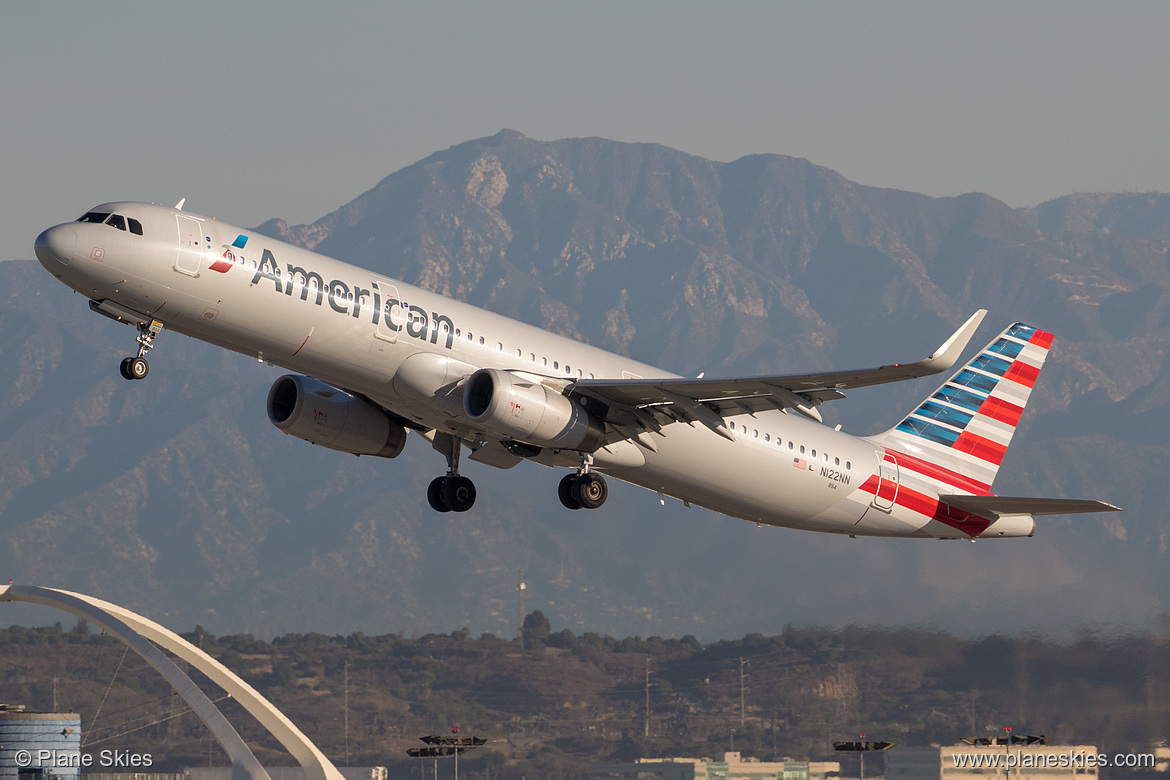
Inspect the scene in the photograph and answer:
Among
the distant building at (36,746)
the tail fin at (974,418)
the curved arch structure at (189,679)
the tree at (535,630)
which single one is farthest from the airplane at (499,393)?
the tree at (535,630)

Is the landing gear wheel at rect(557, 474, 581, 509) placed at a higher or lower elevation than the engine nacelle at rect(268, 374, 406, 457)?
lower

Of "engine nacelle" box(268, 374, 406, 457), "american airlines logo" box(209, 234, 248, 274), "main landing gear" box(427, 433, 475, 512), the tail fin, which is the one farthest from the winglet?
"engine nacelle" box(268, 374, 406, 457)

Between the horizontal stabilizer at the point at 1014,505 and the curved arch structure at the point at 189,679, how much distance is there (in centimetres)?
4455

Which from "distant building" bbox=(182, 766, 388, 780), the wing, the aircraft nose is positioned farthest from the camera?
"distant building" bbox=(182, 766, 388, 780)

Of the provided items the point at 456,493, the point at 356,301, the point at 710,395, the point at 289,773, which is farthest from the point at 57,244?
the point at 289,773

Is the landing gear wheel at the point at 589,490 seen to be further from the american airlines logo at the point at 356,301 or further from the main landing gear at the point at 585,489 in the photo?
the american airlines logo at the point at 356,301

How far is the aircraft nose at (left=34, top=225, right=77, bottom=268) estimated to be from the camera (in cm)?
3425

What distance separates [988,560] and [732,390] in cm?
4235

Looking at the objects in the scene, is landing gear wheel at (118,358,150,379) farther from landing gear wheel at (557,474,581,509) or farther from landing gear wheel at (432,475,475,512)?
landing gear wheel at (557,474,581,509)

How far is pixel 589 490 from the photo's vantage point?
39656 mm

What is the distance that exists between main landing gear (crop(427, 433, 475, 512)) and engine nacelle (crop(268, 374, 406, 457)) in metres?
1.40

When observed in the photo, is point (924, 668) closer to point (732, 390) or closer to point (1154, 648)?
point (1154, 648)

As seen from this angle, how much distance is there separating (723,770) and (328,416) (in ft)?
197

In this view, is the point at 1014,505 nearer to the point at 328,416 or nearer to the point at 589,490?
the point at 589,490
